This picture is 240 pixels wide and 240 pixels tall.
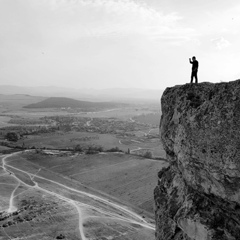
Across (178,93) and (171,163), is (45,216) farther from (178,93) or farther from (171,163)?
(178,93)

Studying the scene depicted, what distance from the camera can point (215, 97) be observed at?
1417 centimetres

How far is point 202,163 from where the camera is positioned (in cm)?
1459

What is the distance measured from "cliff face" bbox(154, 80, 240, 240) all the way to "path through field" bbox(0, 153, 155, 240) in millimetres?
14068

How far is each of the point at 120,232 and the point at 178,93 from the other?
2004 centimetres

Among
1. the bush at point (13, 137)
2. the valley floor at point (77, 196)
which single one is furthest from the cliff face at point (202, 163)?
the bush at point (13, 137)

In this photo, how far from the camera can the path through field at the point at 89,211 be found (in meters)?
30.4

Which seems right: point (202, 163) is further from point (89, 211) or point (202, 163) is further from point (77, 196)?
point (77, 196)

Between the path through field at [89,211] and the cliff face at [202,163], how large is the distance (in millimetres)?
14068

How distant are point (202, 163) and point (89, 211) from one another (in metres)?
24.9

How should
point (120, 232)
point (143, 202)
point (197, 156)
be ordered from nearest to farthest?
point (197, 156)
point (120, 232)
point (143, 202)

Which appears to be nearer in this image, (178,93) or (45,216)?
(178,93)

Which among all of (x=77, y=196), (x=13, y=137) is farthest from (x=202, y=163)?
(x=13, y=137)

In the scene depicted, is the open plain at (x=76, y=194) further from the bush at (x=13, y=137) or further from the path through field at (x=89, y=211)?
the bush at (x=13, y=137)

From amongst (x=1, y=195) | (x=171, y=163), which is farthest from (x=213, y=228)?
(x=1, y=195)
